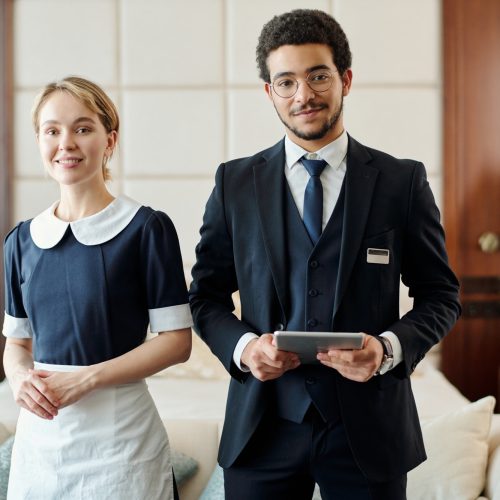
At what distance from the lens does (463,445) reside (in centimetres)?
220

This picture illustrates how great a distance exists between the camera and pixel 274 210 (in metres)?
1.47

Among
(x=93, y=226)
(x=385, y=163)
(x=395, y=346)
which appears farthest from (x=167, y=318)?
(x=385, y=163)

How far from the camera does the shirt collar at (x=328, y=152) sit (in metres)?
1.51

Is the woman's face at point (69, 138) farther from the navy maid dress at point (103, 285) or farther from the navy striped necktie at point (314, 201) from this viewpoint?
the navy striped necktie at point (314, 201)

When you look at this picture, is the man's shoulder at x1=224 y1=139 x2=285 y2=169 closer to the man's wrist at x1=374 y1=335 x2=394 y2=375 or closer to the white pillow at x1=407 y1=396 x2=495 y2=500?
the man's wrist at x1=374 y1=335 x2=394 y2=375

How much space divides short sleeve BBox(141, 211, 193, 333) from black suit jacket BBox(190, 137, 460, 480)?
92 mm

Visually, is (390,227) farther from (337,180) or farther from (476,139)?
(476,139)

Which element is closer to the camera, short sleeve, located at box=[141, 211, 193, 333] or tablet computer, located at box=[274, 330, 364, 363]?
tablet computer, located at box=[274, 330, 364, 363]

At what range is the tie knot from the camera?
1489 mm

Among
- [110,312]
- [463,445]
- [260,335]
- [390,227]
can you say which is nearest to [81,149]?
[110,312]

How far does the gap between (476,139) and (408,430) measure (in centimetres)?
259

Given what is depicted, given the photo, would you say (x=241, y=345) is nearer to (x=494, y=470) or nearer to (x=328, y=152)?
(x=328, y=152)

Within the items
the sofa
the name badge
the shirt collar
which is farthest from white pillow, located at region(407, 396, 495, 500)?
the shirt collar

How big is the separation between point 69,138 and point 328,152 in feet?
1.69
